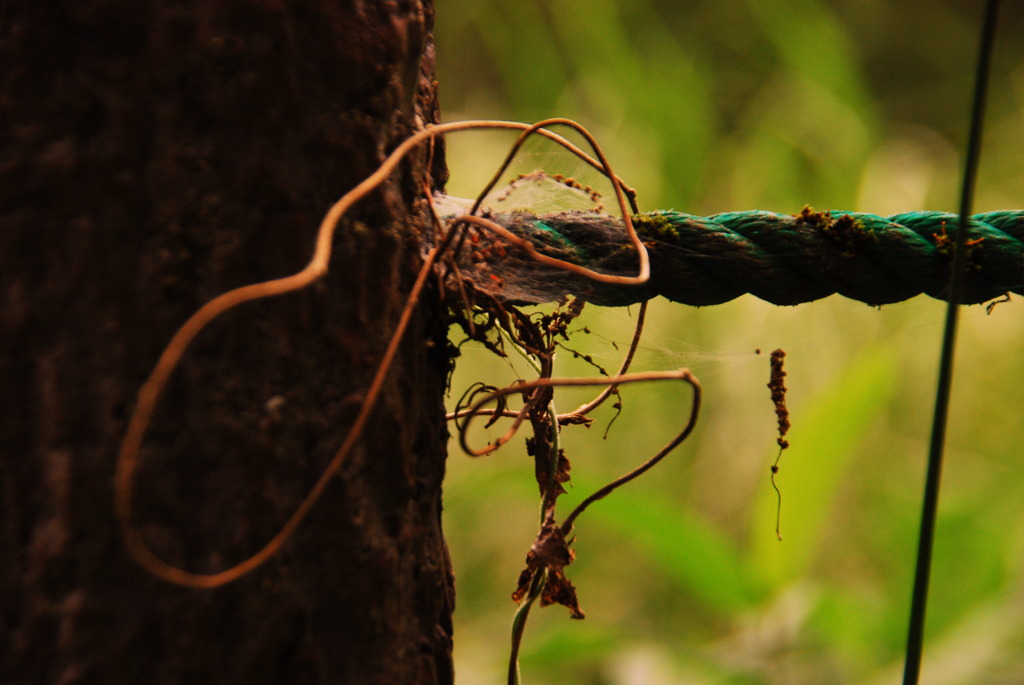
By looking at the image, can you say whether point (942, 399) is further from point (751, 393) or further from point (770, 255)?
point (751, 393)

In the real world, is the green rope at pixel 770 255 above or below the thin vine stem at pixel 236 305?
above

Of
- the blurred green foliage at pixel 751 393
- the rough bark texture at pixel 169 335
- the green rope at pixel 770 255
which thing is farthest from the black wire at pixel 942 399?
the blurred green foliage at pixel 751 393

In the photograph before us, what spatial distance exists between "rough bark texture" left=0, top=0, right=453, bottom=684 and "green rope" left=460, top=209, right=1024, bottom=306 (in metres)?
0.14

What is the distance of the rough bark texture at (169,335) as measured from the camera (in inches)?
11.4

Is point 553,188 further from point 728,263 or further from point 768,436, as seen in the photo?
point 768,436

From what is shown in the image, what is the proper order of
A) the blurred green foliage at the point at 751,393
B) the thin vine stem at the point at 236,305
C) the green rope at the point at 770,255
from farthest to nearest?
the blurred green foliage at the point at 751,393 < the green rope at the point at 770,255 < the thin vine stem at the point at 236,305

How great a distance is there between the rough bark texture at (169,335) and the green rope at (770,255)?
0.46ft

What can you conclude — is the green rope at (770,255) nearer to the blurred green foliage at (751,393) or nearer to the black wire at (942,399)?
the black wire at (942,399)

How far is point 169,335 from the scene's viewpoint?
299mm

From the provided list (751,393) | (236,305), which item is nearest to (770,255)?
(236,305)

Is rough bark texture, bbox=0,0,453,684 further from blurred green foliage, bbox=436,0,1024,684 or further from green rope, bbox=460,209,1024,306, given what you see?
blurred green foliage, bbox=436,0,1024,684

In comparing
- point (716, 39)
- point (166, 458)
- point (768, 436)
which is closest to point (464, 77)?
point (716, 39)

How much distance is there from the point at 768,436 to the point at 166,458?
1.77 meters

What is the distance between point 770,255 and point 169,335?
0.33 meters
